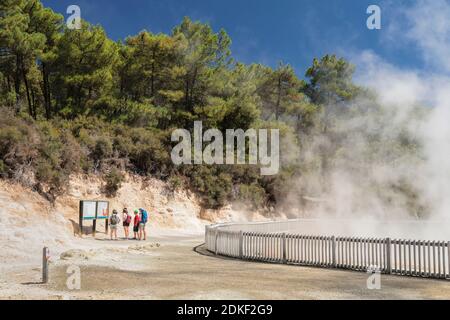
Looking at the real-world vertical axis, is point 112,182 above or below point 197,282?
above

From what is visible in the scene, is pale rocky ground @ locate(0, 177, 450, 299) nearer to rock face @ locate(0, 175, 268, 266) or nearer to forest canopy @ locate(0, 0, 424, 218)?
→ rock face @ locate(0, 175, 268, 266)

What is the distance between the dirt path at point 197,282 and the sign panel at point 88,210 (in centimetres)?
755

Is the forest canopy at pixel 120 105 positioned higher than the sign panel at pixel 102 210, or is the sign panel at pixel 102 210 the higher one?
the forest canopy at pixel 120 105

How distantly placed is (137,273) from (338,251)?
20.7 ft

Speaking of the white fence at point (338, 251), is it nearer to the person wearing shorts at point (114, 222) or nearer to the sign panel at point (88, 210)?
the person wearing shorts at point (114, 222)

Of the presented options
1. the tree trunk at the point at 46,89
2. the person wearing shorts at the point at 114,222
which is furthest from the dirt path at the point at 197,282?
the tree trunk at the point at 46,89

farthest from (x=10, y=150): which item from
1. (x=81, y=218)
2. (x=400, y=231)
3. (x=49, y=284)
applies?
(x=400, y=231)

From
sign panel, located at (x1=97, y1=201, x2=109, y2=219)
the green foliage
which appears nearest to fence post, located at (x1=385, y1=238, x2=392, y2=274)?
sign panel, located at (x1=97, y1=201, x2=109, y2=219)

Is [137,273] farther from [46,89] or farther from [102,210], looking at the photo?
[46,89]

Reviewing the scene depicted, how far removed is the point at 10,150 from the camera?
24562 millimetres

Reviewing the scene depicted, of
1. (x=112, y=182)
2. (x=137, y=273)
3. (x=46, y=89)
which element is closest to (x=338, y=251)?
(x=137, y=273)

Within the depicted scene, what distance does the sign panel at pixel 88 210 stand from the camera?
23.1 m

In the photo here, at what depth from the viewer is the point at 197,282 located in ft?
36.1

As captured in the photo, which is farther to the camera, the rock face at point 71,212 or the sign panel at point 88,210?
the sign panel at point 88,210
